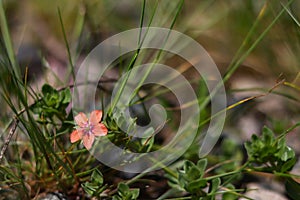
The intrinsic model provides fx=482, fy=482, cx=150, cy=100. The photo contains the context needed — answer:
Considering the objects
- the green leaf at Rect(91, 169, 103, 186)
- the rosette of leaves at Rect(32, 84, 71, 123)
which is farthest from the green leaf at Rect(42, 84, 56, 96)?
the green leaf at Rect(91, 169, 103, 186)

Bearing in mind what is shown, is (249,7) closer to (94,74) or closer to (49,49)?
(94,74)

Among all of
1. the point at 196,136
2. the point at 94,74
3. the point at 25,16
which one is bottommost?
the point at 196,136

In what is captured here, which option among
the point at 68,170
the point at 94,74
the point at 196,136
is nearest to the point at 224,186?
the point at 196,136

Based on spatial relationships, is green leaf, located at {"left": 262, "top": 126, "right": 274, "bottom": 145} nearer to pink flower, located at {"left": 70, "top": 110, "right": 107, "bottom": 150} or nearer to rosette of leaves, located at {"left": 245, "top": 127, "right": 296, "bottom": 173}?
rosette of leaves, located at {"left": 245, "top": 127, "right": 296, "bottom": 173}

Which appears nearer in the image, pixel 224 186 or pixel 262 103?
pixel 224 186

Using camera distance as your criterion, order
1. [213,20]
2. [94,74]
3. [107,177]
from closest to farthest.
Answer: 1. [107,177]
2. [94,74]
3. [213,20]

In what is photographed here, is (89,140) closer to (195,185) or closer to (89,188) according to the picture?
(89,188)

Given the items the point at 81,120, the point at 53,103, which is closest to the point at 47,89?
the point at 53,103
